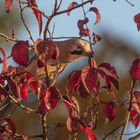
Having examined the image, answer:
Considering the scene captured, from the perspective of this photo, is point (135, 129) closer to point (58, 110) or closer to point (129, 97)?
point (129, 97)

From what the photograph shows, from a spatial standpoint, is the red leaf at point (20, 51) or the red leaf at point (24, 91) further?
the red leaf at point (24, 91)

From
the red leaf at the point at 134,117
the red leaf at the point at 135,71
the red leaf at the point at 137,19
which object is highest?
the red leaf at the point at 137,19

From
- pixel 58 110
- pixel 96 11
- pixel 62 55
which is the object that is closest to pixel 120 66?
pixel 58 110

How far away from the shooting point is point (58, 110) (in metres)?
6.82

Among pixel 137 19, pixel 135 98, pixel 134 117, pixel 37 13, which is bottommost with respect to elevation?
pixel 134 117

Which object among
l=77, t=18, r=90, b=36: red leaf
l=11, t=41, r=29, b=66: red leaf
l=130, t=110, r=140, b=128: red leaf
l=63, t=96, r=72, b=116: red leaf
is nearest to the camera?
l=11, t=41, r=29, b=66: red leaf

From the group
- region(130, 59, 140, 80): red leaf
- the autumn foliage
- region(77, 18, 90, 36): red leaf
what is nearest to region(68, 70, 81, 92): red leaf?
the autumn foliage

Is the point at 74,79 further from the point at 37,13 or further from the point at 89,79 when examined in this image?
the point at 37,13

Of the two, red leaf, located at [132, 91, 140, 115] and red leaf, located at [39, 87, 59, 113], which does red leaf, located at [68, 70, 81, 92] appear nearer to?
red leaf, located at [39, 87, 59, 113]

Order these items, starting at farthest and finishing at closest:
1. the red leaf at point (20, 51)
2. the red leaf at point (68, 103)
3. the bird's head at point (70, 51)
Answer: the bird's head at point (70, 51)
the red leaf at point (68, 103)
the red leaf at point (20, 51)

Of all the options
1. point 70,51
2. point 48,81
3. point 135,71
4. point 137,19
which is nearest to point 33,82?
point 48,81

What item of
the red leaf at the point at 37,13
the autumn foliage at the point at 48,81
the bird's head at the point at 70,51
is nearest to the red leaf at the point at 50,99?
the autumn foliage at the point at 48,81

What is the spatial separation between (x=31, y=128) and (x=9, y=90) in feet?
15.6

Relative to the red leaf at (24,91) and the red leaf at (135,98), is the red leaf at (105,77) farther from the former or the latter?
the red leaf at (24,91)
